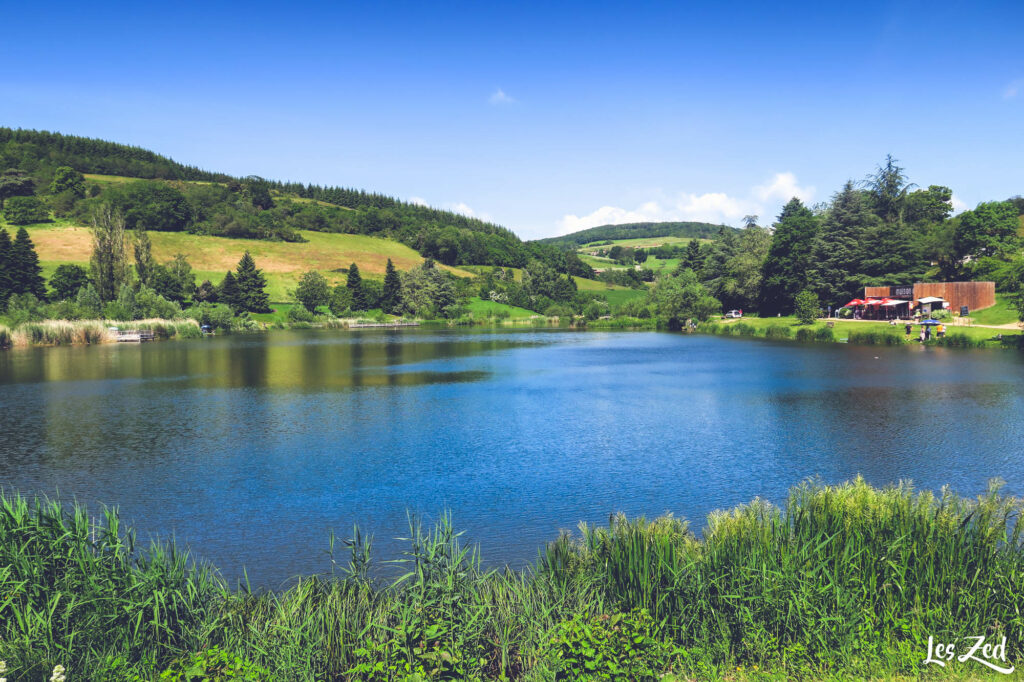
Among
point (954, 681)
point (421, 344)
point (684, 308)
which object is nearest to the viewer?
point (954, 681)

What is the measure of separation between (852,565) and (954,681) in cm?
172

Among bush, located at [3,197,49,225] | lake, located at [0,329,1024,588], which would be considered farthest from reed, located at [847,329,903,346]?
bush, located at [3,197,49,225]

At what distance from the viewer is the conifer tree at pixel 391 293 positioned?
130 meters

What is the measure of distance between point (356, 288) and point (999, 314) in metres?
104

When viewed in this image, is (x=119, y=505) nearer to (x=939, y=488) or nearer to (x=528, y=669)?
(x=528, y=669)

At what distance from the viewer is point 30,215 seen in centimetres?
12238

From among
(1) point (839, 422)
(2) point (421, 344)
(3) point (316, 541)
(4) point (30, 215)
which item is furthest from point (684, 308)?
(4) point (30, 215)

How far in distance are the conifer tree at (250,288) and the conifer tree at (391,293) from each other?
24.1m

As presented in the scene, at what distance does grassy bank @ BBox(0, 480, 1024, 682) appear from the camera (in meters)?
7.09

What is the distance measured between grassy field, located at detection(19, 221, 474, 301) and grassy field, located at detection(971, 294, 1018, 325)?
10643cm

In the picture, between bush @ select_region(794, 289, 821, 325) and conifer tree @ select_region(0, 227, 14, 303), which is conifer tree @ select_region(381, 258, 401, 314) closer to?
conifer tree @ select_region(0, 227, 14, 303)

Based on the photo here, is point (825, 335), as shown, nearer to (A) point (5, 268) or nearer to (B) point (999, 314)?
(B) point (999, 314)

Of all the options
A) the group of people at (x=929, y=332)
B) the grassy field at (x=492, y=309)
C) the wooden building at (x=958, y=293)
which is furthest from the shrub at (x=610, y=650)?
the grassy field at (x=492, y=309)

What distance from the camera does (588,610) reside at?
26.7 ft
